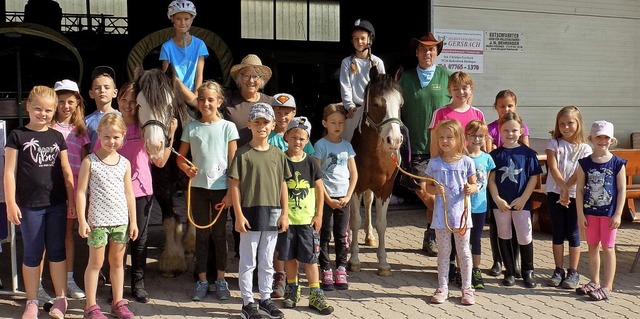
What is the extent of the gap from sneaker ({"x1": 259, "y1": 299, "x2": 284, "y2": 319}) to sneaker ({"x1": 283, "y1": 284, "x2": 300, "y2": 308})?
24 centimetres

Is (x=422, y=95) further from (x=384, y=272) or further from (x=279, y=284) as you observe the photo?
(x=279, y=284)

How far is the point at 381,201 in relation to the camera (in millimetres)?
5953

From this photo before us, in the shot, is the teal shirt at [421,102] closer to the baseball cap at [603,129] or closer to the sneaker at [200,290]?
the baseball cap at [603,129]

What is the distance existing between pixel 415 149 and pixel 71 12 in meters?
8.10

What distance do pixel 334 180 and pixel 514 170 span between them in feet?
4.81

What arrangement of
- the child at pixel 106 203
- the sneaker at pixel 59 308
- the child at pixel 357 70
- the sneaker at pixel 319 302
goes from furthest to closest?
the child at pixel 357 70 < the sneaker at pixel 319 302 < the sneaker at pixel 59 308 < the child at pixel 106 203

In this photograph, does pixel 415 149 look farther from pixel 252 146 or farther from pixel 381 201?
pixel 252 146

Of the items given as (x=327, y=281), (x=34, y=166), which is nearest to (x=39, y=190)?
(x=34, y=166)

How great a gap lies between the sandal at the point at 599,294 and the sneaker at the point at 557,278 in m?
0.39

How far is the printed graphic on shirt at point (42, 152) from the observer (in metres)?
4.49

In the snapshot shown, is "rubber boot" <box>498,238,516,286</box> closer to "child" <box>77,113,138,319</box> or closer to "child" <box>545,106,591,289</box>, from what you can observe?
"child" <box>545,106,591,289</box>

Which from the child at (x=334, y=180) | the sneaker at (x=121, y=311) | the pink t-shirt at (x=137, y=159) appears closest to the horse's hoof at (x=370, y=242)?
the child at (x=334, y=180)

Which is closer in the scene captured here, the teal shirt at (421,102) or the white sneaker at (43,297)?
the white sneaker at (43,297)

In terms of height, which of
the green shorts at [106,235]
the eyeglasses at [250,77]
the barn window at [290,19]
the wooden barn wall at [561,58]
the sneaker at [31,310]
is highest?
the barn window at [290,19]
